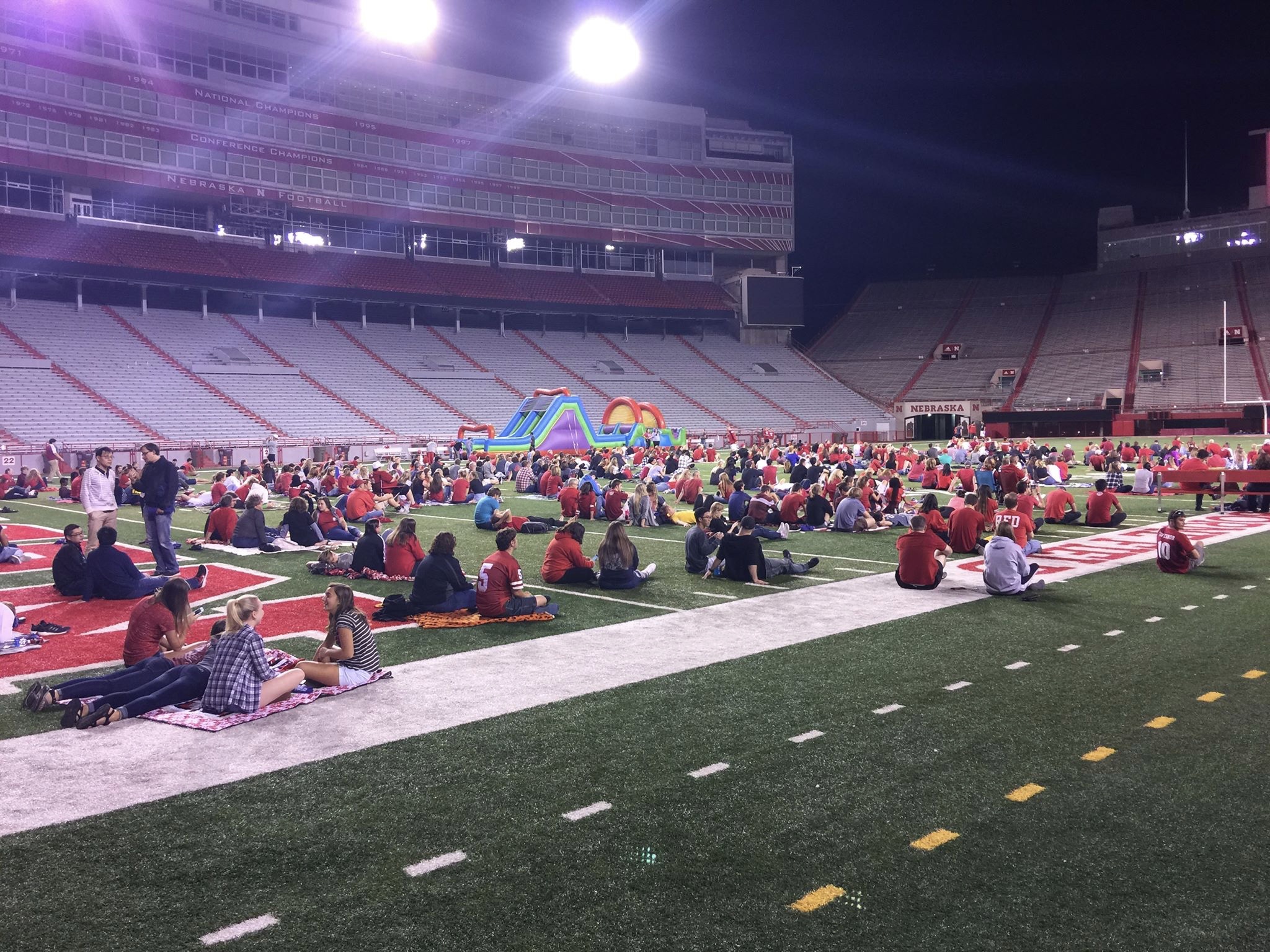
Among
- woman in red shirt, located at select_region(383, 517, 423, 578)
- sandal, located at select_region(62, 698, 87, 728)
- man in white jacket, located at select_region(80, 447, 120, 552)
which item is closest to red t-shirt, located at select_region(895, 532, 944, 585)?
woman in red shirt, located at select_region(383, 517, 423, 578)


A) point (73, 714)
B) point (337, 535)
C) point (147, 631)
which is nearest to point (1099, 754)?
point (73, 714)

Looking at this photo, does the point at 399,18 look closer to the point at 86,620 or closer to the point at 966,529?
the point at 966,529

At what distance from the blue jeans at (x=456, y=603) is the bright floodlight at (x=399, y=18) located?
54.8m

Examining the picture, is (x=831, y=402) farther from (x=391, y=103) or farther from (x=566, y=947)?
(x=566, y=947)

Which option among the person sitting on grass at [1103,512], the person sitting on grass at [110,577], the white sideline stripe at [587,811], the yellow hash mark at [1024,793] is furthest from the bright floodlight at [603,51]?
the white sideline stripe at [587,811]

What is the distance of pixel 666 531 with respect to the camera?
18.7m

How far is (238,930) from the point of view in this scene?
4105mm

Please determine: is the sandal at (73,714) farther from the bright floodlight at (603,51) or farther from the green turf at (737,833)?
the bright floodlight at (603,51)

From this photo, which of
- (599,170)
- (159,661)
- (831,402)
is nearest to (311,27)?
(599,170)

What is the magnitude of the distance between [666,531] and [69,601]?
1028 centimetres

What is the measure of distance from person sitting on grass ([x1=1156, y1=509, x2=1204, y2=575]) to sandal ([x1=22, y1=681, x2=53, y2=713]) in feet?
42.2

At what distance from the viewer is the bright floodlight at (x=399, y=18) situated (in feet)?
183

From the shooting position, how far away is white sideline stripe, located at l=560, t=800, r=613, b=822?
5289 mm

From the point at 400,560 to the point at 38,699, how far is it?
602cm
